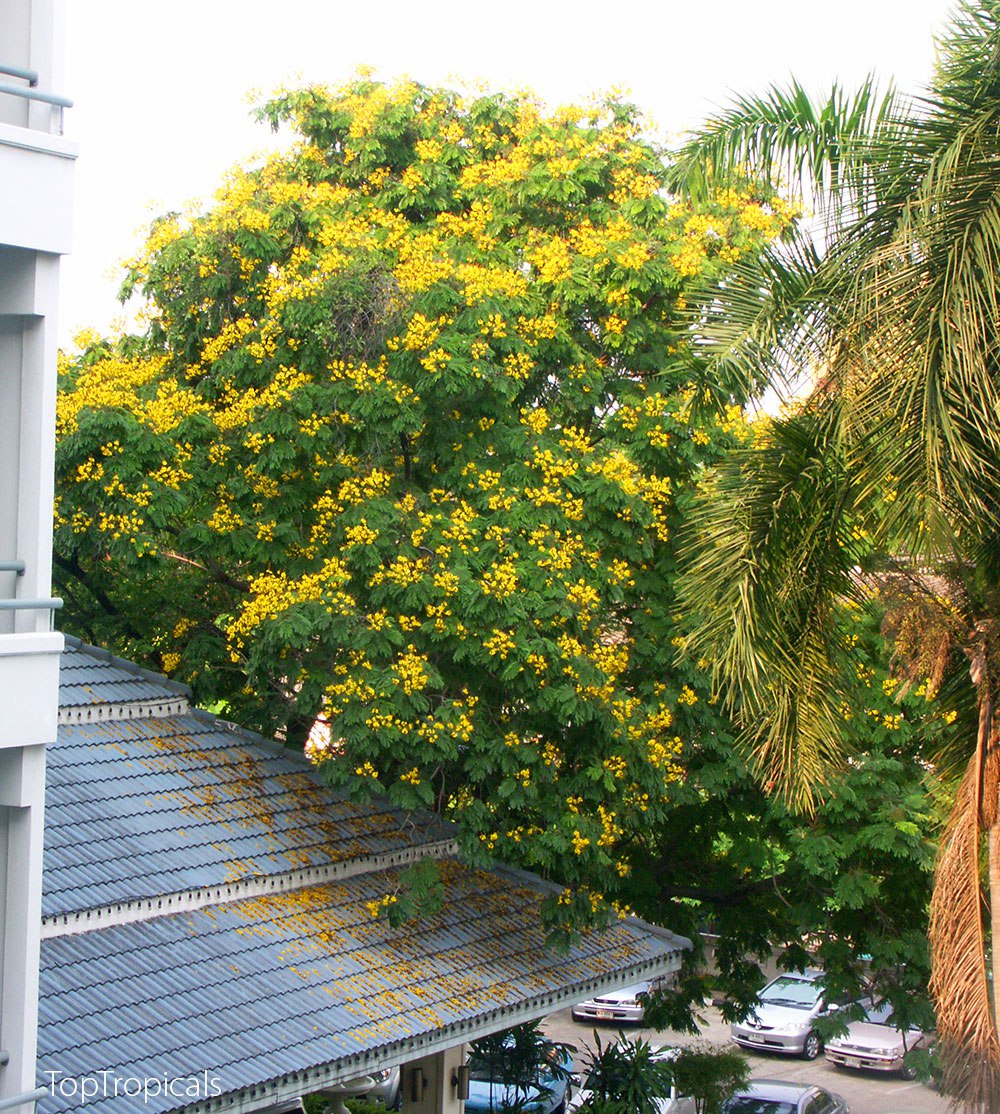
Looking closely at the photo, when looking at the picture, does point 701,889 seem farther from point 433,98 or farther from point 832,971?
point 433,98

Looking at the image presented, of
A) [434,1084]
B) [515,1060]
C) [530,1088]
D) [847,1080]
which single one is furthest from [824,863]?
[847,1080]

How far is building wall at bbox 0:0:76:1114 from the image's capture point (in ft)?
20.3

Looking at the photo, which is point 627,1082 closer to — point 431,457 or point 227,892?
point 227,892

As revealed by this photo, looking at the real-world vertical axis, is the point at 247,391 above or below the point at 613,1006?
above

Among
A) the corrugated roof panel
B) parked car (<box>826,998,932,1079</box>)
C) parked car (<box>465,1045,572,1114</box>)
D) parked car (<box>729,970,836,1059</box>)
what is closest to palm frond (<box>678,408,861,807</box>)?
the corrugated roof panel

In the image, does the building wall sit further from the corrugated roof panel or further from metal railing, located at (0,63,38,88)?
the corrugated roof panel

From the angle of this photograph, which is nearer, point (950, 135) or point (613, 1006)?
point (950, 135)

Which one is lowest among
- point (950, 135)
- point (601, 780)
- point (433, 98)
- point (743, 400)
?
point (601, 780)

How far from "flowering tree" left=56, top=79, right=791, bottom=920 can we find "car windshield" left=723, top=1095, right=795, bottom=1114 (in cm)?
469

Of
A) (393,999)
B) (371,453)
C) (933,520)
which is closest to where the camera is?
(933,520)

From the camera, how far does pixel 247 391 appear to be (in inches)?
474

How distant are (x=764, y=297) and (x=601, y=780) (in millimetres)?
4736

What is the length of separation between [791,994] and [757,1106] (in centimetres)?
856

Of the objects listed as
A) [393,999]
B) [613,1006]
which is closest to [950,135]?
[393,999]
